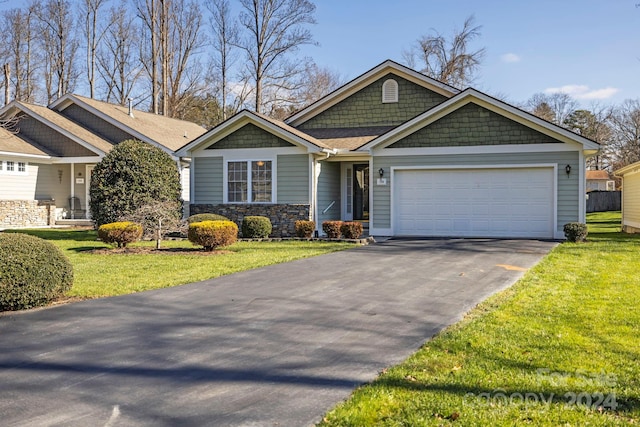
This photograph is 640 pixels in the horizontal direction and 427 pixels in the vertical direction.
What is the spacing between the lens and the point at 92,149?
21062 millimetres

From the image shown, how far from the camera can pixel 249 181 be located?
59.2ft

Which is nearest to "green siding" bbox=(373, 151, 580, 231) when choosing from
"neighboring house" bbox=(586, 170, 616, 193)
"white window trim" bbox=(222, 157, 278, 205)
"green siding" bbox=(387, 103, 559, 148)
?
"green siding" bbox=(387, 103, 559, 148)

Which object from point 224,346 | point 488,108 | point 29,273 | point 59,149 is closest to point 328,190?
point 488,108

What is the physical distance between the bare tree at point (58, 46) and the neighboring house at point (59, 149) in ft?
44.8

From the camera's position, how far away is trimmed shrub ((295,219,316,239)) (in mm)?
16344

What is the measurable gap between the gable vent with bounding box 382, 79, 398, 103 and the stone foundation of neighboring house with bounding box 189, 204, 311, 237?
5997mm

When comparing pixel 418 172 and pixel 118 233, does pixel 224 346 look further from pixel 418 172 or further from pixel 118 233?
pixel 418 172

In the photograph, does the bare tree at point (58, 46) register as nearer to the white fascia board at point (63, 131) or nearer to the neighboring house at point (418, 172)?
the white fascia board at point (63, 131)

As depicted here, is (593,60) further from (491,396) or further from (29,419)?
(29,419)

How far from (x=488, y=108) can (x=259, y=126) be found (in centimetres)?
735

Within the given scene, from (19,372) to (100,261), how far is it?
7.27m

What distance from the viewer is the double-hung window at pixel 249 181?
58.8ft

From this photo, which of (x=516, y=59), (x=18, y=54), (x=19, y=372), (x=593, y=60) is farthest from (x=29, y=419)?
(x=18, y=54)

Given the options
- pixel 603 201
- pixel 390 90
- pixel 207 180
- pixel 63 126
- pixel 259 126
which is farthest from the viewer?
pixel 603 201
